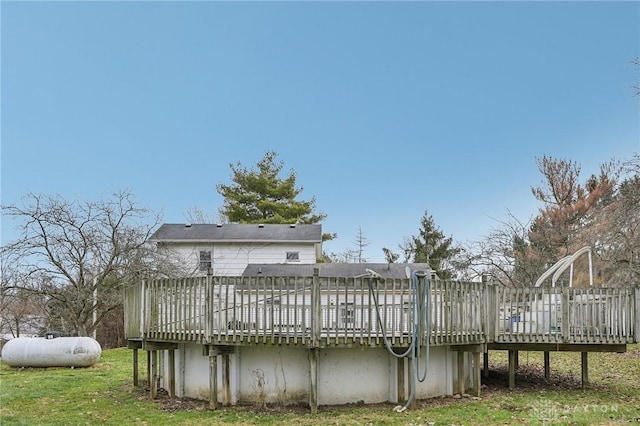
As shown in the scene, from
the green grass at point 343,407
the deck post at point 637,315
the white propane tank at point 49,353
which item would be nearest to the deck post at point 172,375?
the green grass at point 343,407

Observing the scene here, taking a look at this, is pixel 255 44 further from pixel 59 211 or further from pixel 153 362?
pixel 153 362

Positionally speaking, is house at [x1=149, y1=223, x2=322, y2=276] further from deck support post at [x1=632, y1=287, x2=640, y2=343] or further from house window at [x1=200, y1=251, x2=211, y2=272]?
deck support post at [x1=632, y1=287, x2=640, y2=343]

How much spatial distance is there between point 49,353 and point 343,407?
9535 millimetres

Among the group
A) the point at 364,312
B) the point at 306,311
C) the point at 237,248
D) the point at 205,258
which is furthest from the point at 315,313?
the point at 205,258

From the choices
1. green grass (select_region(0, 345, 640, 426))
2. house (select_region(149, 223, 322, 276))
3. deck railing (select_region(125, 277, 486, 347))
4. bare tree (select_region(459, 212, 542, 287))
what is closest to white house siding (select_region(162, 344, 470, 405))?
green grass (select_region(0, 345, 640, 426))

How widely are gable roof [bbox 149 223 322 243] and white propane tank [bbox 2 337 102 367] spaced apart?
8370mm

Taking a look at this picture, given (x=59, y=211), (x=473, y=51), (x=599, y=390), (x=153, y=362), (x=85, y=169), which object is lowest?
(x=599, y=390)

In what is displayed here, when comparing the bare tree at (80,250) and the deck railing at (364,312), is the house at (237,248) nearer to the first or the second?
the bare tree at (80,250)

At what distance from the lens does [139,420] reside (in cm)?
834

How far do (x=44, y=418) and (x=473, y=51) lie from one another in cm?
1661

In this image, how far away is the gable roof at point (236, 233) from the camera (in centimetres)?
2373

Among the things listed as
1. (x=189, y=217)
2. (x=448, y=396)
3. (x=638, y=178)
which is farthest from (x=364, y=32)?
(x=189, y=217)

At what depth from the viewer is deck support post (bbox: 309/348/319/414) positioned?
871 centimetres

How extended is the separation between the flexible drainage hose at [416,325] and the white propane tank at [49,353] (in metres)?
9.76
